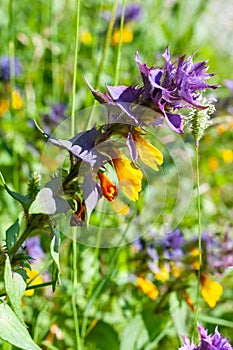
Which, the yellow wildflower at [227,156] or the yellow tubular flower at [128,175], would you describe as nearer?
the yellow tubular flower at [128,175]

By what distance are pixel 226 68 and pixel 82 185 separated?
200cm

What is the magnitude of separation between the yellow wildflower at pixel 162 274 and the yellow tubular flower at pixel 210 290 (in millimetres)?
73

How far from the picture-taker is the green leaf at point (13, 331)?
0.61 meters

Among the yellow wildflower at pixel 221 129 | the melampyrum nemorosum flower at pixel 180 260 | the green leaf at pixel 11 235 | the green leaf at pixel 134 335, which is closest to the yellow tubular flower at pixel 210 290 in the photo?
the melampyrum nemorosum flower at pixel 180 260

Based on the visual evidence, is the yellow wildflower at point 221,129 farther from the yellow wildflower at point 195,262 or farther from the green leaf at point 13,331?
the green leaf at point 13,331

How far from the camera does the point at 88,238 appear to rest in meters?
1.18

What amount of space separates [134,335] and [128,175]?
533 mm

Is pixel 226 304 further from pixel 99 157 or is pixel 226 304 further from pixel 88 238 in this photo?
pixel 99 157

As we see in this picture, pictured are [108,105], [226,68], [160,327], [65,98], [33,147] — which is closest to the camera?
[108,105]

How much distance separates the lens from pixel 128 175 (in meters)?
0.65

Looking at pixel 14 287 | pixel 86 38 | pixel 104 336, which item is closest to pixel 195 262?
pixel 104 336

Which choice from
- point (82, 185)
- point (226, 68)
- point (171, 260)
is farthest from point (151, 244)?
point (226, 68)

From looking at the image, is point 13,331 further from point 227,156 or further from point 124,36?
point 124,36

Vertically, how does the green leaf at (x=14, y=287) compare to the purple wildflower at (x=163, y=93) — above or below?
below
